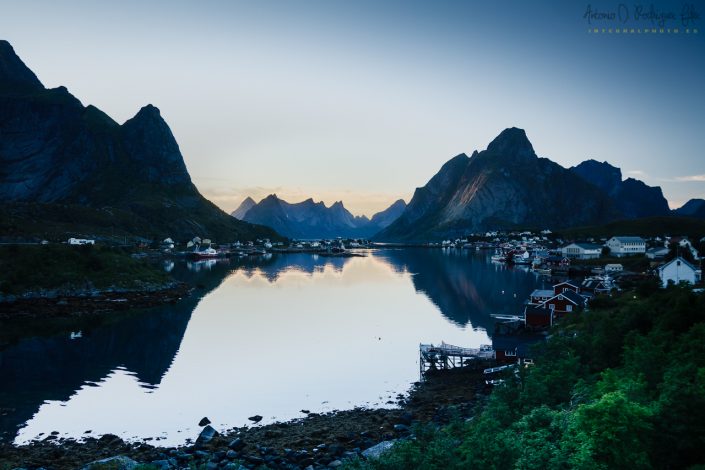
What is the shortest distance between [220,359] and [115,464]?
26.1m

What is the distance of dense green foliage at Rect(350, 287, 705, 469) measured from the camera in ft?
54.0

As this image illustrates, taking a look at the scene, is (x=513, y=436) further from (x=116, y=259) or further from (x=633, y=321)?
(x=116, y=259)

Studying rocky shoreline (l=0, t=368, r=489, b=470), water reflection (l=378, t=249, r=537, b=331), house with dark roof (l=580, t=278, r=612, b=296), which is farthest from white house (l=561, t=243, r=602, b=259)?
rocky shoreline (l=0, t=368, r=489, b=470)

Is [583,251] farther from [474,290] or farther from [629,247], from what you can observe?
[474,290]

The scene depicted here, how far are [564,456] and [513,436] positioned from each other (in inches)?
101

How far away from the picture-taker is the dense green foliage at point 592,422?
1647 centimetres

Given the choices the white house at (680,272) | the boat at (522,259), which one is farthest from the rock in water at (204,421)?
the boat at (522,259)

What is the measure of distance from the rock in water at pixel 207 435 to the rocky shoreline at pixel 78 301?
150ft

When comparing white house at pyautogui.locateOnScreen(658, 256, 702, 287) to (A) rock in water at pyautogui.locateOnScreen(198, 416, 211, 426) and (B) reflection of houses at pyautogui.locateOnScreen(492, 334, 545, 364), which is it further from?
(A) rock in water at pyautogui.locateOnScreen(198, 416, 211, 426)

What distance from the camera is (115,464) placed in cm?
2542

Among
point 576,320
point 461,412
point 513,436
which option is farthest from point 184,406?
Result: point 576,320

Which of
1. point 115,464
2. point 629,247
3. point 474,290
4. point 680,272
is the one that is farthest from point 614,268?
point 115,464

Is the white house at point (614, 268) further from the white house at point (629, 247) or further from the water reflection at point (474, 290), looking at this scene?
the white house at point (629, 247)

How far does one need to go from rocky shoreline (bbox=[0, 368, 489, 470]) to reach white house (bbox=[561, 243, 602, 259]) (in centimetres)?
13996
